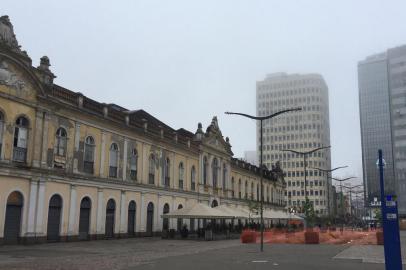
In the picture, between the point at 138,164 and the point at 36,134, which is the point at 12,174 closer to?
the point at 36,134

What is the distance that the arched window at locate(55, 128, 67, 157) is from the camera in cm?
3083

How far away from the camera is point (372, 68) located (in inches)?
4624

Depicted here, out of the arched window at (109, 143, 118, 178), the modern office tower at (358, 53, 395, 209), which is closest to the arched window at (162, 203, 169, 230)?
the arched window at (109, 143, 118, 178)

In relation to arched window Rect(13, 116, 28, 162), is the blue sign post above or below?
below

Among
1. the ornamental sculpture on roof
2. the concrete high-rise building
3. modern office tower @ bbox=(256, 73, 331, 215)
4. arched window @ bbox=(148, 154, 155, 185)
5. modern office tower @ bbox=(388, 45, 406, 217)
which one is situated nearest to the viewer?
the ornamental sculpture on roof

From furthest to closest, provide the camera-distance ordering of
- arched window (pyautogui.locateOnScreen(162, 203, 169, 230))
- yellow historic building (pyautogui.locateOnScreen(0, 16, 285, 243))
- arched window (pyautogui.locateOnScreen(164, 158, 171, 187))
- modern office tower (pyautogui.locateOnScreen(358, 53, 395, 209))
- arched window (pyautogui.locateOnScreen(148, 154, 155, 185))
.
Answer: modern office tower (pyautogui.locateOnScreen(358, 53, 395, 209)) < arched window (pyautogui.locateOnScreen(164, 158, 171, 187)) < arched window (pyautogui.locateOnScreen(162, 203, 169, 230)) < arched window (pyautogui.locateOnScreen(148, 154, 155, 185)) < yellow historic building (pyautogui.locateOnScreen(0, 16, 285, 243))

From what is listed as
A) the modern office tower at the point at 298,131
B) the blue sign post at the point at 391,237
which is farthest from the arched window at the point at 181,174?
the modern office tower at the point at 298,131

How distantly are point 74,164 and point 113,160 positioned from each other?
499 centimetres

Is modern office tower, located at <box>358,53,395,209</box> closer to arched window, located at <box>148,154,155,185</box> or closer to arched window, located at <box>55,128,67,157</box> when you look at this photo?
arched window, located at <box>148,154,155,185</box>

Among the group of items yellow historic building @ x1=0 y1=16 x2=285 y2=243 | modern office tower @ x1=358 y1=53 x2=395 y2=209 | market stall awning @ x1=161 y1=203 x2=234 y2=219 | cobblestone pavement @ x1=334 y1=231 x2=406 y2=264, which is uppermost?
modern office tower @ x1=358 y1=53 x2=395 y2=209

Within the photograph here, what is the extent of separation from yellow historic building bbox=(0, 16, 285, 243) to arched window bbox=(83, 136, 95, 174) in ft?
0.24

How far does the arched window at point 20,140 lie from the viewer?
90.9ft

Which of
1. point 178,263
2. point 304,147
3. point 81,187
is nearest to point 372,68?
point 304,147

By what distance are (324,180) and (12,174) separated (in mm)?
123617
